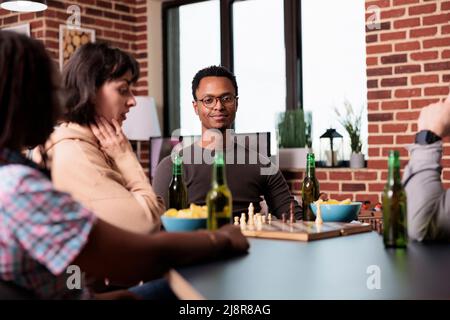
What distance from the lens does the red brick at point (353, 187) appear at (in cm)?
396

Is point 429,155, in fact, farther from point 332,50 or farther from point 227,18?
point 227,18

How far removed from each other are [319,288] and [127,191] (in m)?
0.77

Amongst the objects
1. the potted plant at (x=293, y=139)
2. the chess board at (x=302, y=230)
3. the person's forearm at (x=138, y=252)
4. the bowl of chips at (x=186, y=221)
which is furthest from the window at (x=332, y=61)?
the person's forearm at (x=138, y=252)

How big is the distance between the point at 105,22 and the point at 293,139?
1802 millimetres

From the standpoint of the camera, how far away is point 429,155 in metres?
1.51

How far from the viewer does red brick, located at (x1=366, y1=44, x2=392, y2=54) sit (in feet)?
12.6

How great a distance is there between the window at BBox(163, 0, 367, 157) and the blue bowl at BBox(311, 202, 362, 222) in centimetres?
221

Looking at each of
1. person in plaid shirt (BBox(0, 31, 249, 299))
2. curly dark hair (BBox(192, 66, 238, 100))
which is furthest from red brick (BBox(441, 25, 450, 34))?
person in plaid shirt (BBox(0, 31, 249, 299))

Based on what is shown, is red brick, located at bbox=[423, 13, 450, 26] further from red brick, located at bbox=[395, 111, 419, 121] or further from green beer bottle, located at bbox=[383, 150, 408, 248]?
green beer bottle, located at bbox=[383, 150, 408, 248]

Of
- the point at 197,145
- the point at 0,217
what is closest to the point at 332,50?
the point at 197,145

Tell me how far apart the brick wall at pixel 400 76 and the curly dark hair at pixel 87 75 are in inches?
94.3

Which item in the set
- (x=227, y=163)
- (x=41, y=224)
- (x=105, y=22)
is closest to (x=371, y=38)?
(x=227, y=163)

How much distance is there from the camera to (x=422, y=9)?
3727 mm

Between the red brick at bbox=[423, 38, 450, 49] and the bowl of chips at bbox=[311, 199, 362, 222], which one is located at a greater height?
the red brick at bbox=[423, 38, 450, 49]
